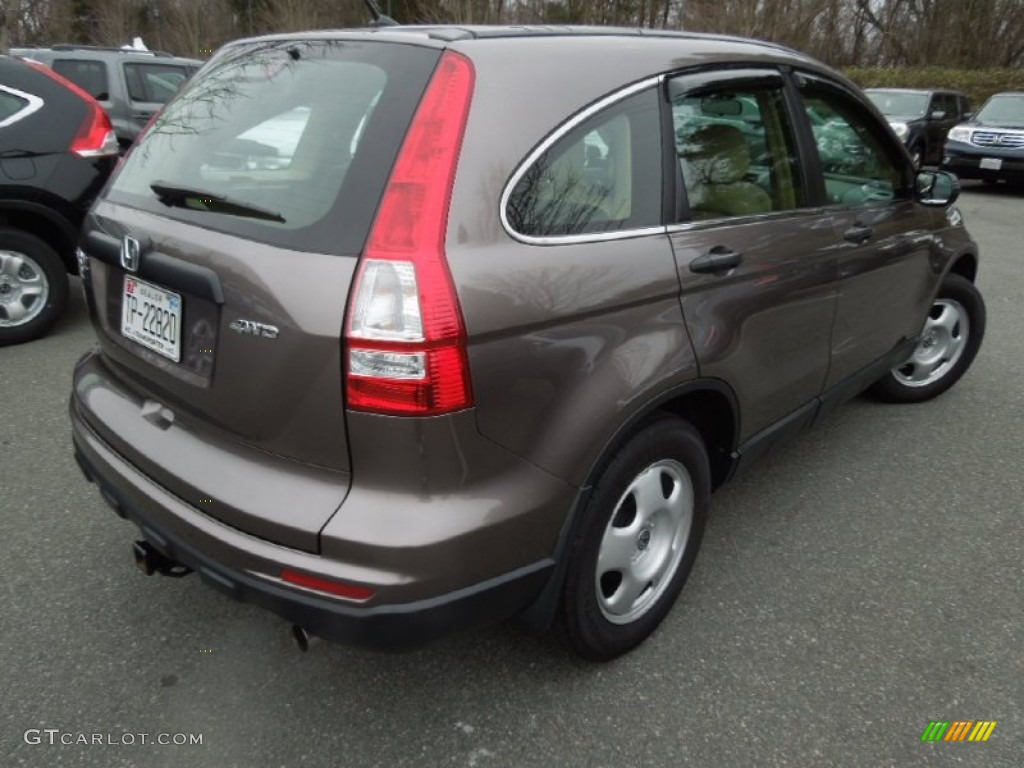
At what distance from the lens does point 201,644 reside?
7.54 feet

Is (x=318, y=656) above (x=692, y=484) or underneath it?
underneath

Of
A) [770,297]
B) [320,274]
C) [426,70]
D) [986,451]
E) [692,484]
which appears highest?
[426,70]

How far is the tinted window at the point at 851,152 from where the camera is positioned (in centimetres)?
279

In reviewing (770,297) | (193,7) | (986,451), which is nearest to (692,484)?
(770,297)

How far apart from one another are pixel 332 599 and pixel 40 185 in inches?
162

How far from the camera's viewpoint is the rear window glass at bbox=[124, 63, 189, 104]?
9.03 m

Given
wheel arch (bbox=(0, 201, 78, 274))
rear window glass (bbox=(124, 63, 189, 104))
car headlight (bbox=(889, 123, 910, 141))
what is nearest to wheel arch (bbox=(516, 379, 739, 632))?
wheel arch (bbox=(0, 201, 78, 274))

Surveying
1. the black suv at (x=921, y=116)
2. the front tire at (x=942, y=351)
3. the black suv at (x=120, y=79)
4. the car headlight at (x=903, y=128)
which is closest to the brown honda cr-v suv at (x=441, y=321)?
the front tire at (x=942, y=351)

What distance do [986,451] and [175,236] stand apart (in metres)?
3.54

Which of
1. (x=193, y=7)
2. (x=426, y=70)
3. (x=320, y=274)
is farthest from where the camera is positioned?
(x=193, y=7)

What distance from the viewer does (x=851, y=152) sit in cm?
303

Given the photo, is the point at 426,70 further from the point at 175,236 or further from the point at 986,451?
the point at 986,451

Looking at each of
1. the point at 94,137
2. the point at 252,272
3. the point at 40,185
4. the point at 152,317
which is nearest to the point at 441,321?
the point at 252,272

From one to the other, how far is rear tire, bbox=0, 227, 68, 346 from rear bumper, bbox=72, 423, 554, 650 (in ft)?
11.4
